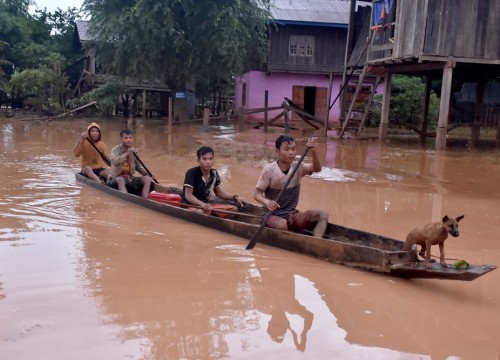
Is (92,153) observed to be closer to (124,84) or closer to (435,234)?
(435,234)

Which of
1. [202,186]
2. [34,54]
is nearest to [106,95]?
[34,54]

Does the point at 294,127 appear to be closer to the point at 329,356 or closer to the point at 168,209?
the point at 168,209

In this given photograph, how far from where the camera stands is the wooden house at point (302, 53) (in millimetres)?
24672

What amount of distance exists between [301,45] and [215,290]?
21962 mm

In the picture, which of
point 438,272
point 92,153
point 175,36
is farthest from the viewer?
point 175,36

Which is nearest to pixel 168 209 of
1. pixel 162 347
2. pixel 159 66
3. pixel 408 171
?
pixel 162 347

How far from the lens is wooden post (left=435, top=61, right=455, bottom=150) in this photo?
13.8 meters

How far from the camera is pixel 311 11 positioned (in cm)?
2500

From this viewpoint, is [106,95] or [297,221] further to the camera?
[106,95]

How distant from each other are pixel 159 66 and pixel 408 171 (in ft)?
42.0

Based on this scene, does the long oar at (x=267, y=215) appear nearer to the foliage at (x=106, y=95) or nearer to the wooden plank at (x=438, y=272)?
the wooden plank at (x=438, y=272)

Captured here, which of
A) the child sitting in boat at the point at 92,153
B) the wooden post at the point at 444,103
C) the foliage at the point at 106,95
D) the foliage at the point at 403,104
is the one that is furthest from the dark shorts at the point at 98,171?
the foliage at the point at 403,104

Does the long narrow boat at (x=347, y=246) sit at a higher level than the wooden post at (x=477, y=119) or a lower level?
lower

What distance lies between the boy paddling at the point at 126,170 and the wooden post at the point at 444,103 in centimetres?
889
